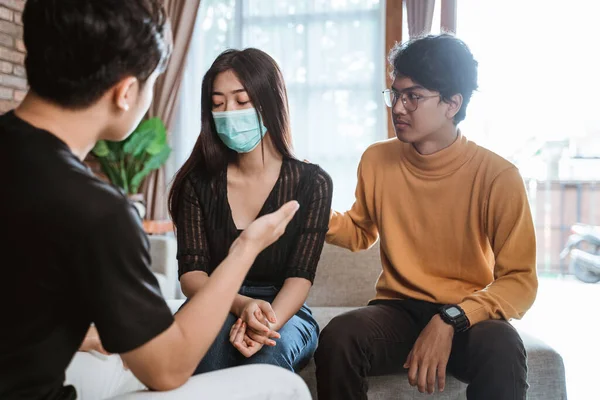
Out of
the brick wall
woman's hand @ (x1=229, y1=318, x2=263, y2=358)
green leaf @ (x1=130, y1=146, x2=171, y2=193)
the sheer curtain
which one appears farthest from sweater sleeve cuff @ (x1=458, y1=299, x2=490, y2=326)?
the brick wall

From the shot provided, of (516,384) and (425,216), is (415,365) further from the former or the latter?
(425,216)

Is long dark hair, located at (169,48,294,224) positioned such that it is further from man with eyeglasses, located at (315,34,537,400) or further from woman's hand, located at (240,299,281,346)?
woman's hand, located at (240,299,281,346)

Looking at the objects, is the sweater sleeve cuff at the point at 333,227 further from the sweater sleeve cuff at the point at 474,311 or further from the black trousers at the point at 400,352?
the sweater sleeve cuff at the point at 474,311

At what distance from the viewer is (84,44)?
81 centimetres

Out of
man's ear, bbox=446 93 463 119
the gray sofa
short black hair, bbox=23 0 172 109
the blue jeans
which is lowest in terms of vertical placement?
the gray sofa

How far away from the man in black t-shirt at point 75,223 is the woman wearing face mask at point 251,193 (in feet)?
2.05

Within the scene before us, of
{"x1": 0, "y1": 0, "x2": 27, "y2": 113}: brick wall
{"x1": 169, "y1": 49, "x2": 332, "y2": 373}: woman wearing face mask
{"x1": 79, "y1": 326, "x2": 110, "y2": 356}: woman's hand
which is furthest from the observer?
{"x1": 0, "y1": 0, "x2": 27, "y2": 113}: brick wall

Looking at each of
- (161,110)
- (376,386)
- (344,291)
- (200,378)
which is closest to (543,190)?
(161,110)

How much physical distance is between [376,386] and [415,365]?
196 mm

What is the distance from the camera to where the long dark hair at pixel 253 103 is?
1546mm

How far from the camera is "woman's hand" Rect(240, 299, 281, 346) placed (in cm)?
134

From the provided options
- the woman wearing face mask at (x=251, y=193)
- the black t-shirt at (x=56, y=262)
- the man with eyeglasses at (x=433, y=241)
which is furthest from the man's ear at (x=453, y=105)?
the black t-shirt at (x=56, y=262)

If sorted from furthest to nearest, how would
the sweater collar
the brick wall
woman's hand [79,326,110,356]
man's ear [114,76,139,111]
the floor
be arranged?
the brick wall
the floor
the sweater collar
woman's hand [79,326,110,356]
man's ear [114,76,139,111]

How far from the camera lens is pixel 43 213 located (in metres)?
0.74
